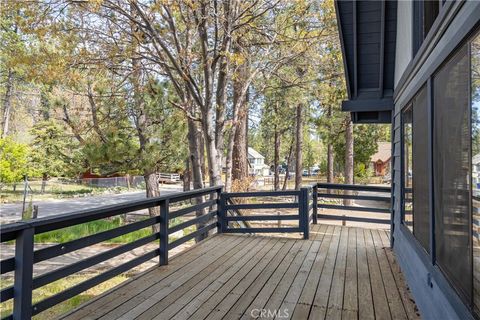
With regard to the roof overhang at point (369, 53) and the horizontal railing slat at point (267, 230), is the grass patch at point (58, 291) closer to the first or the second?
the horizontal railing slat at point (267, 230)

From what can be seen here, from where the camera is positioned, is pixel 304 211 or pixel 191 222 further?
pixel 304 211

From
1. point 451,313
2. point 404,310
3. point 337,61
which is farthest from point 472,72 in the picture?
point 337,61

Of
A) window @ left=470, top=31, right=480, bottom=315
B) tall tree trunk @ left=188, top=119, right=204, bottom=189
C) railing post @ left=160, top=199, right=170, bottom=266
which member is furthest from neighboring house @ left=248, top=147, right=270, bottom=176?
window @ left=470, top=31, right=480, bottom=315

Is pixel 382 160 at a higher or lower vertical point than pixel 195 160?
higher

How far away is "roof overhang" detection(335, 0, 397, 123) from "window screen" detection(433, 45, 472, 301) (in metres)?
2.75

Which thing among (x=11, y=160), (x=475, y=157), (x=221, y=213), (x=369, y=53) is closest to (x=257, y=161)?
(x=11, y=160)

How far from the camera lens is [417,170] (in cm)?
295

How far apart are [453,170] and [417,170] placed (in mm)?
1169

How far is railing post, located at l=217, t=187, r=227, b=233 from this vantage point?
574 centimetres

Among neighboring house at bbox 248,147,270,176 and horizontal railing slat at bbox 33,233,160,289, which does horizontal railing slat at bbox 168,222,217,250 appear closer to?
horizontal railing slat at bbox 33,233,160,289

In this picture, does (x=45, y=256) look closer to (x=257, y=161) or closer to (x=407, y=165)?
(x=407, y=165)

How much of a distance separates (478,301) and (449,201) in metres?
0.61

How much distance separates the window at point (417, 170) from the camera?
2.56 metres

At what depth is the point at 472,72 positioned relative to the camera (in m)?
1.56
